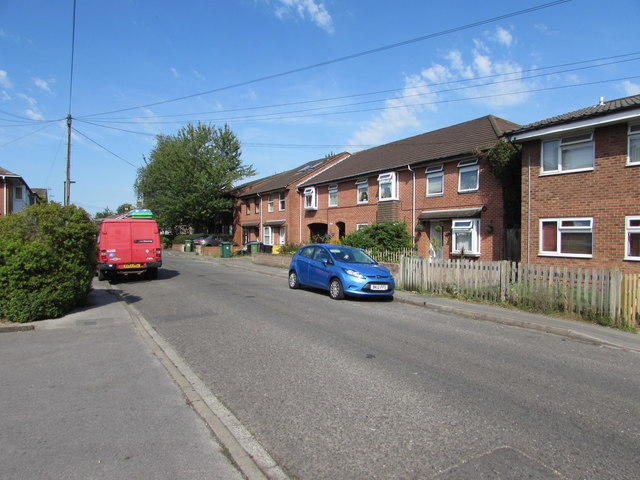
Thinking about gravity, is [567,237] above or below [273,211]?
below

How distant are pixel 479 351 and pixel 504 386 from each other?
1610mm

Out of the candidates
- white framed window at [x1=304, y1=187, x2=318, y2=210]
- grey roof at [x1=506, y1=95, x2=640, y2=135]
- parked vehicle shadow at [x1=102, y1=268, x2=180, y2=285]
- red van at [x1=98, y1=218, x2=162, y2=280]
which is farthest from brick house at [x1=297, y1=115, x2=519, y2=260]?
red van at [x1=98, y1=218, x2=162, y2=280]

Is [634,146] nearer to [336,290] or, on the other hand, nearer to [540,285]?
[540,285]

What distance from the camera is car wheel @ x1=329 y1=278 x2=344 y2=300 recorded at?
11.4 metres

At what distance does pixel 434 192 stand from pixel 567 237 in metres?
6.86

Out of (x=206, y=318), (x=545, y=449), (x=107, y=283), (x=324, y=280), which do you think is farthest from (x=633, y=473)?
(x=107, y=283)

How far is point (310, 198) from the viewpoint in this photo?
94.3 ft

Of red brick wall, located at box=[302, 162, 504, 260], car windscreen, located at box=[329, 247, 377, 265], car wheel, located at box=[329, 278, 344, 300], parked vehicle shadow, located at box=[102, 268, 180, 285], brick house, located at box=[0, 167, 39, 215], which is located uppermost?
brick house, located at box=[0, 167, 39, 215]

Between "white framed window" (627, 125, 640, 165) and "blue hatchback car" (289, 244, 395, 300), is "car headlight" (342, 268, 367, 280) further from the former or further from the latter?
"white framed window" (627, 125, 640, 165)

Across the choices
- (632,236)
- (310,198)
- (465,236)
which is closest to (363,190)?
(310,198)

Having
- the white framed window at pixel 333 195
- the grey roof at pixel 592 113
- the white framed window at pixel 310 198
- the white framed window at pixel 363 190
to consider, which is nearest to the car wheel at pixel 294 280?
the grey roof at pixel 592 113

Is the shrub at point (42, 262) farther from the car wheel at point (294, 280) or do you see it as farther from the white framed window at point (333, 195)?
the white framed window at point (333, 195)

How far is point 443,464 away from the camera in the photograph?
305 cm

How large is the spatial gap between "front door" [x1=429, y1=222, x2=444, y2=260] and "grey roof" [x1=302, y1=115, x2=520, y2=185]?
302cm
